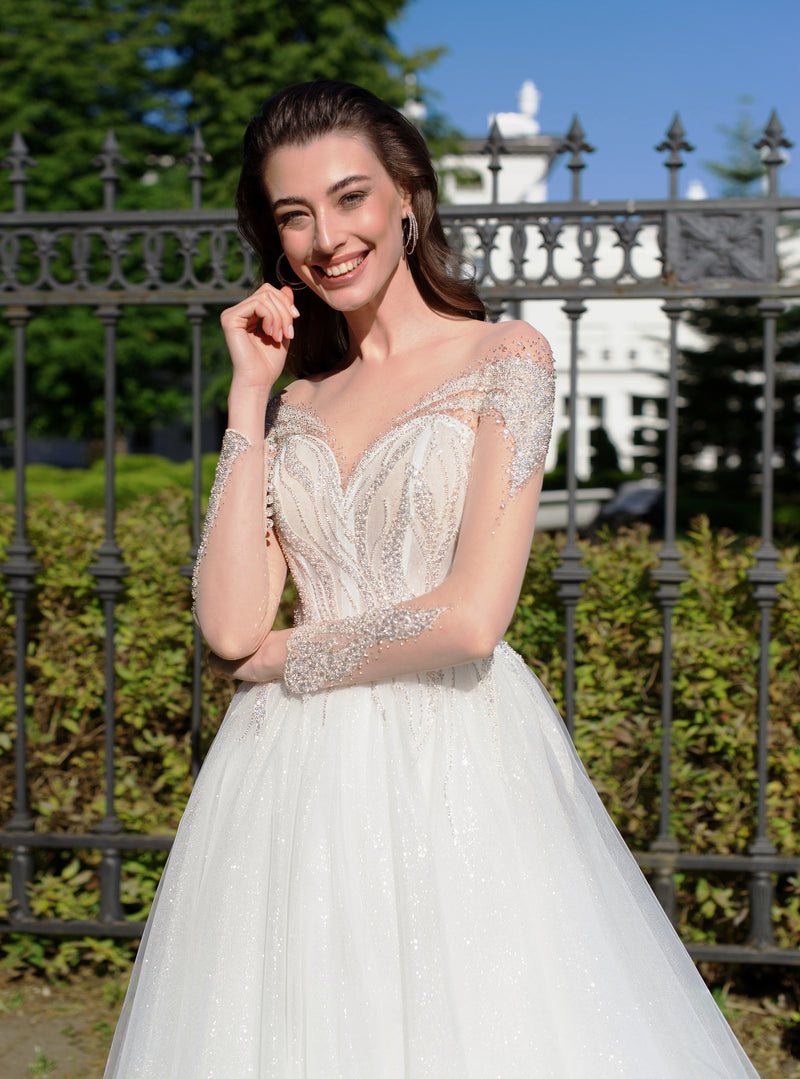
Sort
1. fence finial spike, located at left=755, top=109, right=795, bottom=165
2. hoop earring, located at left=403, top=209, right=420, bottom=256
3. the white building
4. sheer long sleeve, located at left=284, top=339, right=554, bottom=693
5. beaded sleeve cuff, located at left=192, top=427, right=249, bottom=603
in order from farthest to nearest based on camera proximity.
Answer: the white building < fence finial spike, located at left=755, top=109, right=795, bottom=165 < hoop earring, located at left=403, top=209, right=420, bottom=256 < beaded sleeve cuff, located at left=192, top=427, right=249, bottom=603 < sheer long sleeve, located at left=284, top=339, right=554, bottom=693

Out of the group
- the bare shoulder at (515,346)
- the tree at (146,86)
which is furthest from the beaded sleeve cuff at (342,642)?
the tree at (146,86)

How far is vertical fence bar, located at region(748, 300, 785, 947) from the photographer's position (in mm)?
3344

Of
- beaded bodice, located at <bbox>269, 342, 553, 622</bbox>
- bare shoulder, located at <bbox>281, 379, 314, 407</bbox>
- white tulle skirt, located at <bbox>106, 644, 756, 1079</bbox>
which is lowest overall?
white tulle skirt, located at <bbox>106, 644, 756, 1079</bbox>

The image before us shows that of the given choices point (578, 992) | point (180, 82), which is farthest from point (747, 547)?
point (180, 82)

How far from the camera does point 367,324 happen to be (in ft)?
7.48

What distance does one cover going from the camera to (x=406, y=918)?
5.94 feet

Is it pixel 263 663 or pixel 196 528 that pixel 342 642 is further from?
pixel 196 528

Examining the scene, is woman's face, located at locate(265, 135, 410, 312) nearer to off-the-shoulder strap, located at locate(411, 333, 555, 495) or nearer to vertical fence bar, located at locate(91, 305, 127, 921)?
off-the-shoulder strap, located at locate(411, 333, 555, 495)

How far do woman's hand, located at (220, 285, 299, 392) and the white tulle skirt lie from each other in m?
0.67

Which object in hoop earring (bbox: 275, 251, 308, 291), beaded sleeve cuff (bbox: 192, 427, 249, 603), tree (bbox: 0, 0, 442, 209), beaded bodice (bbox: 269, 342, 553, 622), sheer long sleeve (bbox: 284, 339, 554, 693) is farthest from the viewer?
tree (bbox: 0, 0, 442, 209)

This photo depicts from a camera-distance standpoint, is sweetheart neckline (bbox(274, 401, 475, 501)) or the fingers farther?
the fingers

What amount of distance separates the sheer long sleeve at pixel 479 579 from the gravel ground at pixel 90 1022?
2147 mm

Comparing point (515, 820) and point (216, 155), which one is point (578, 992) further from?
point (216, 155)

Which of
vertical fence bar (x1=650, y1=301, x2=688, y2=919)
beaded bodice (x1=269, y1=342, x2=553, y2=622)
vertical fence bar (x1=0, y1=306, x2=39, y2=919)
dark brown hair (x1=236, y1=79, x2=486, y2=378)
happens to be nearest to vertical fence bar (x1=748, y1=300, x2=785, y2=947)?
vertical fence bar (x1=650, y1=301, x2=688, y2=919)
